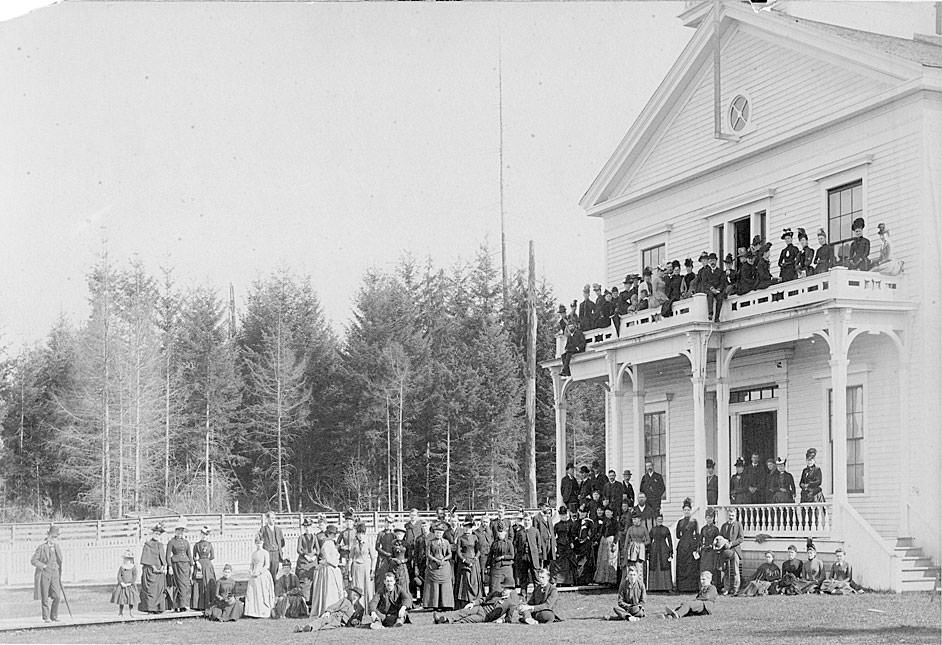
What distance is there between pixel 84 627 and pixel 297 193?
747cm

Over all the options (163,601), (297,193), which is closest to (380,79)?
(297,193)

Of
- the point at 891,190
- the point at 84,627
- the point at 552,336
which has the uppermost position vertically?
the point at 891,190

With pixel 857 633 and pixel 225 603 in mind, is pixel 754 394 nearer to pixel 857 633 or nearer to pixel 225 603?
pixel 857 633

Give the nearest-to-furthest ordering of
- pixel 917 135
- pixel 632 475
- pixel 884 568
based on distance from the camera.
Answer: pixel 884 568 < pixel 917 135 < pixel 632 475

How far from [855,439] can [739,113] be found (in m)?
5.69

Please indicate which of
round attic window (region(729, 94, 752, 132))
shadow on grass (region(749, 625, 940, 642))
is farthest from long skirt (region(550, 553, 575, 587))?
round attic window (region(729, 94, 752, 132))

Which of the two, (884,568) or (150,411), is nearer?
(884,568)

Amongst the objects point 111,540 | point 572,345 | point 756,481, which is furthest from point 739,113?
point 111,540

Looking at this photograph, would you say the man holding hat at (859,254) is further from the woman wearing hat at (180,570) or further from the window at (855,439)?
Result: the woman wearing hat at (180,570)

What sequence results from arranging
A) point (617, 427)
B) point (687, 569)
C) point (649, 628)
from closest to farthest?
point (649, 628), point (687, 569), point (617, 427)

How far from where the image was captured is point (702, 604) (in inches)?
580

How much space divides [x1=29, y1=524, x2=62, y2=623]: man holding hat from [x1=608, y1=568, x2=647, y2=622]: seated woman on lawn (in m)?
7.28

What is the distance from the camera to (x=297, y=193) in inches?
761

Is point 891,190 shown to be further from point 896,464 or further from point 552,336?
point 552,336
